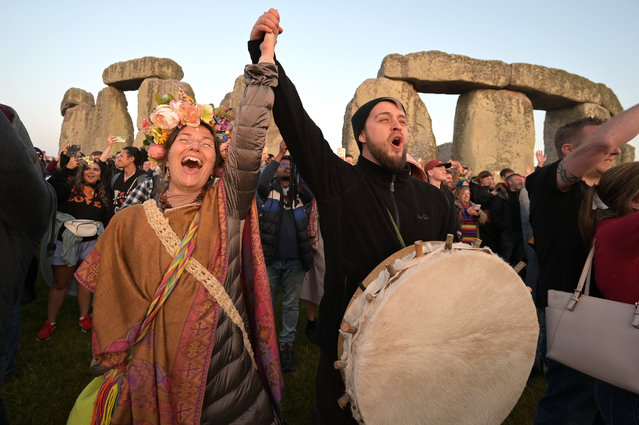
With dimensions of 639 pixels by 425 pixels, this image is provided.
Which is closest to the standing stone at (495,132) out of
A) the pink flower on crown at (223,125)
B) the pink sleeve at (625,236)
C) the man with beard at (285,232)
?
the man with beard at (285,232)

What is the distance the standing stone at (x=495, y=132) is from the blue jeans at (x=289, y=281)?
40.2 feet

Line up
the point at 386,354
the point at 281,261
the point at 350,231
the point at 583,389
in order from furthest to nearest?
the point at 281,261 < the point at 583,389 < the point at 350,231 < the point at 386,354

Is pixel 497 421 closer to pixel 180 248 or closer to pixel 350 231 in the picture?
pixel 350 231

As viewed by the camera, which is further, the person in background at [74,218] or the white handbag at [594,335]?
the person in background at [74,218]

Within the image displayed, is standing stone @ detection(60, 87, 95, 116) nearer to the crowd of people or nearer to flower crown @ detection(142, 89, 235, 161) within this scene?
flower crown @ detection(142, 89, 235, 161)

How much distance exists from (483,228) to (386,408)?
16.6 feet

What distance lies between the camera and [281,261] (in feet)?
12.7

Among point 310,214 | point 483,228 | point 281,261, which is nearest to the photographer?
point 281,261

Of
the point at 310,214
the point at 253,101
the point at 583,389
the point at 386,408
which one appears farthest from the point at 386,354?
the point at 310,214

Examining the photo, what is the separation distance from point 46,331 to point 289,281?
2691 millimetres

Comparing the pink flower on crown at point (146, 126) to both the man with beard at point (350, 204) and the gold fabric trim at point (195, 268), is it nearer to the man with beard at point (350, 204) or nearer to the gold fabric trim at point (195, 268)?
the gold fabric trim at point (195, 268)

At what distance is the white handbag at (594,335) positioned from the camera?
1467 millimetres

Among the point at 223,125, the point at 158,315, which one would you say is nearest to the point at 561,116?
the point at 223,125

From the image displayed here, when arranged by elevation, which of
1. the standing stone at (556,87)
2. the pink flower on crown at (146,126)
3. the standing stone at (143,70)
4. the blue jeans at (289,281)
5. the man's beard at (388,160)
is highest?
the standing stone at (143,70)
